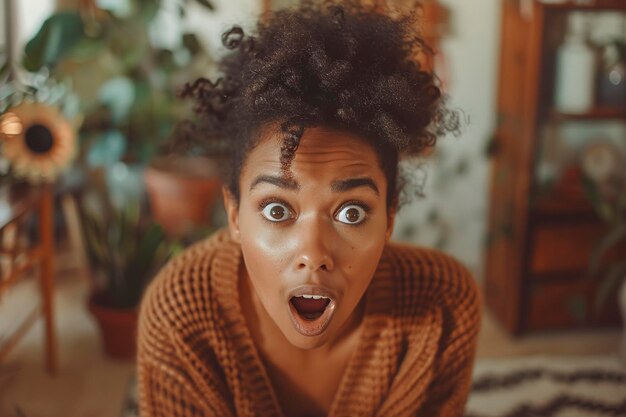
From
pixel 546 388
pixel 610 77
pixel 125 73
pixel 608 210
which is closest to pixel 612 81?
pixel 610 77

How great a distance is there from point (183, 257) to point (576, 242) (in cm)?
167

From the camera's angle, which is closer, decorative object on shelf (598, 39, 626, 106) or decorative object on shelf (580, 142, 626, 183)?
decorative object on shelf (598, 39, 626, 106)

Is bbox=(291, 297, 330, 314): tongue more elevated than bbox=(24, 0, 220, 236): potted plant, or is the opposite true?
bbox=(24, 0, 220, 236): potted plant

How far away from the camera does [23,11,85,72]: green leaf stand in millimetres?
2027

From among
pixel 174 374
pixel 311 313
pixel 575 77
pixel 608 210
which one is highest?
pixel 575 77

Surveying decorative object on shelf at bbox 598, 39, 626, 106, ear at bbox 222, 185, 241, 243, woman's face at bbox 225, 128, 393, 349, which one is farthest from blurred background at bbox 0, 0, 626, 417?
woman's face at bbox 225, 128, 393, 349

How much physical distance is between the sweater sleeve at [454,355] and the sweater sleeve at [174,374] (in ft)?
1.17

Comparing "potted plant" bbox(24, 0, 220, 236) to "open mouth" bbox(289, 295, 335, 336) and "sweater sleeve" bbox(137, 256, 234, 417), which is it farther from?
"open mouth" bbox(289, 295, 335, 336)

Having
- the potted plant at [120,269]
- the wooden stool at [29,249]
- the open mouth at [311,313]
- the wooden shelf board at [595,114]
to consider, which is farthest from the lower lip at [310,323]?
the wooden shelf board at [595,114]

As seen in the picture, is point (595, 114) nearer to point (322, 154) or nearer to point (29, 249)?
point (322, 154)

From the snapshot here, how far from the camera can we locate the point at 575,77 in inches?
95.9

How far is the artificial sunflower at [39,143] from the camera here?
1.91 m

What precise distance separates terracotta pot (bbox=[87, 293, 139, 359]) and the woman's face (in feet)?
4.33

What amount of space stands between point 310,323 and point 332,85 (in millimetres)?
341
